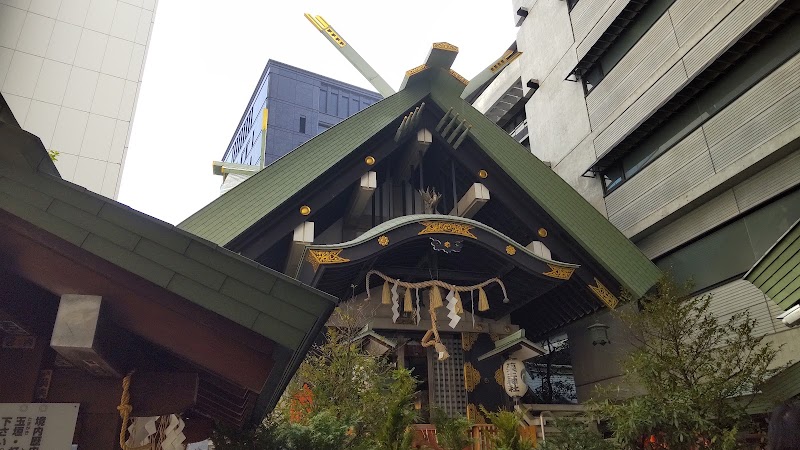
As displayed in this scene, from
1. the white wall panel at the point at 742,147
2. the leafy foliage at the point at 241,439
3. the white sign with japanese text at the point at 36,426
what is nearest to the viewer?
the white sign with japanese text at the point at 36,426

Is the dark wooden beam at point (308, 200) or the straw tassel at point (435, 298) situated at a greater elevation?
the dark wooden beam at point (308, 200)

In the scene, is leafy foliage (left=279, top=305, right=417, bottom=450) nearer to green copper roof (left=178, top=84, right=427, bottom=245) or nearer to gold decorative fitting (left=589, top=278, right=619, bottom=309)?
green copper roof (left=178, top=84, right=427, bottom=245)

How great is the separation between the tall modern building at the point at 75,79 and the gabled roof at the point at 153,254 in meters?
22.1

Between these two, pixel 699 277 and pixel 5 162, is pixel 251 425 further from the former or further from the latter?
pixel 699 277

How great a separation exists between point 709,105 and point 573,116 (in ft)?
18.4

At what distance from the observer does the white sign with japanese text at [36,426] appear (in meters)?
2.83

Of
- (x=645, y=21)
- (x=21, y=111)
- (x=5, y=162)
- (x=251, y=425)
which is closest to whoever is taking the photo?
(x=5, y=162)

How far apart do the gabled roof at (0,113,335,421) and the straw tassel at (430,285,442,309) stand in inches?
334

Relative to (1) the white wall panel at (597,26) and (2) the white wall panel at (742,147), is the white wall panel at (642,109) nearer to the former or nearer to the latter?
(2) the white wall panel at (742,147)

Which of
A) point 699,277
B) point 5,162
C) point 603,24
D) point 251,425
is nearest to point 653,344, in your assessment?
point 699,277

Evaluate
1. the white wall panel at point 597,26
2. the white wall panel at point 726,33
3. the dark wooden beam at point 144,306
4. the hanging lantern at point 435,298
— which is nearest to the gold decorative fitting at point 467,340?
the hanging lantern at point 435,298

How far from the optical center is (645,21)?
48.0ft

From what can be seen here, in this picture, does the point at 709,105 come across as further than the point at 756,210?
Answer: Yes

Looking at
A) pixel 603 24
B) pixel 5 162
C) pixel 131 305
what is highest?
pixel 603 24
